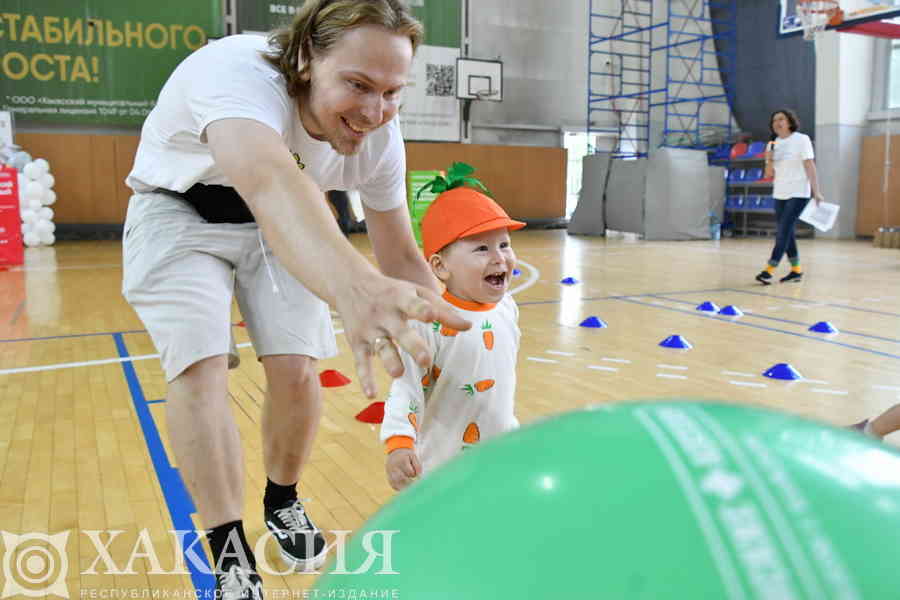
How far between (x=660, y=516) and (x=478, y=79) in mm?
16267

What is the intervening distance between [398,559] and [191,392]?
1211 mm

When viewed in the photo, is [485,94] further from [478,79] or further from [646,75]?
[646,75]

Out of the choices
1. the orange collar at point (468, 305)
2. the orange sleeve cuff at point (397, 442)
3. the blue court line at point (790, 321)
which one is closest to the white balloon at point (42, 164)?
the blue court line at point (790, 321)

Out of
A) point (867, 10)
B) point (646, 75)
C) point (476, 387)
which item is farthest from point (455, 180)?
point (646, 75)

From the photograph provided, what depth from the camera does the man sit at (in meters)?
1.30

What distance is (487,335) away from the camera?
218 centimetres

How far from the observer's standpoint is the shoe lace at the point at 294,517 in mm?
2250

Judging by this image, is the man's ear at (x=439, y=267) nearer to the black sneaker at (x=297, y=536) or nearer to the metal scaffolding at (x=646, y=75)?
the black sneaker at (x=297, y=536)

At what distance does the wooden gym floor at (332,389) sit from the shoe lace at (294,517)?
112 mm

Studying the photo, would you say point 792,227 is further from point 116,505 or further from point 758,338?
point 116,505

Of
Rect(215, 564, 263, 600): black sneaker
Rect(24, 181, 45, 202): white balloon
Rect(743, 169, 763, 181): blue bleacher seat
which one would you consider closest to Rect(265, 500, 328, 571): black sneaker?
Rect(215, 564, 263, 600): black sneaker

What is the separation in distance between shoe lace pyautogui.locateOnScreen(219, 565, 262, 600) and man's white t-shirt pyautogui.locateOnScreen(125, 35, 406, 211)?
89 centimetres

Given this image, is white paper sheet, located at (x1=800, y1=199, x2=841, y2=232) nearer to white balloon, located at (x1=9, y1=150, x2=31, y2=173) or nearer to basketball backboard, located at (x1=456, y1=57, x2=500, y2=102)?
basketball backboard, located at (x1=456, y1=57, x2=500, y2=102)

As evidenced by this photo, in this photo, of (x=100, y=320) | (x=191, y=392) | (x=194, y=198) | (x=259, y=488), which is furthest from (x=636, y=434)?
(x=100, y=320)
